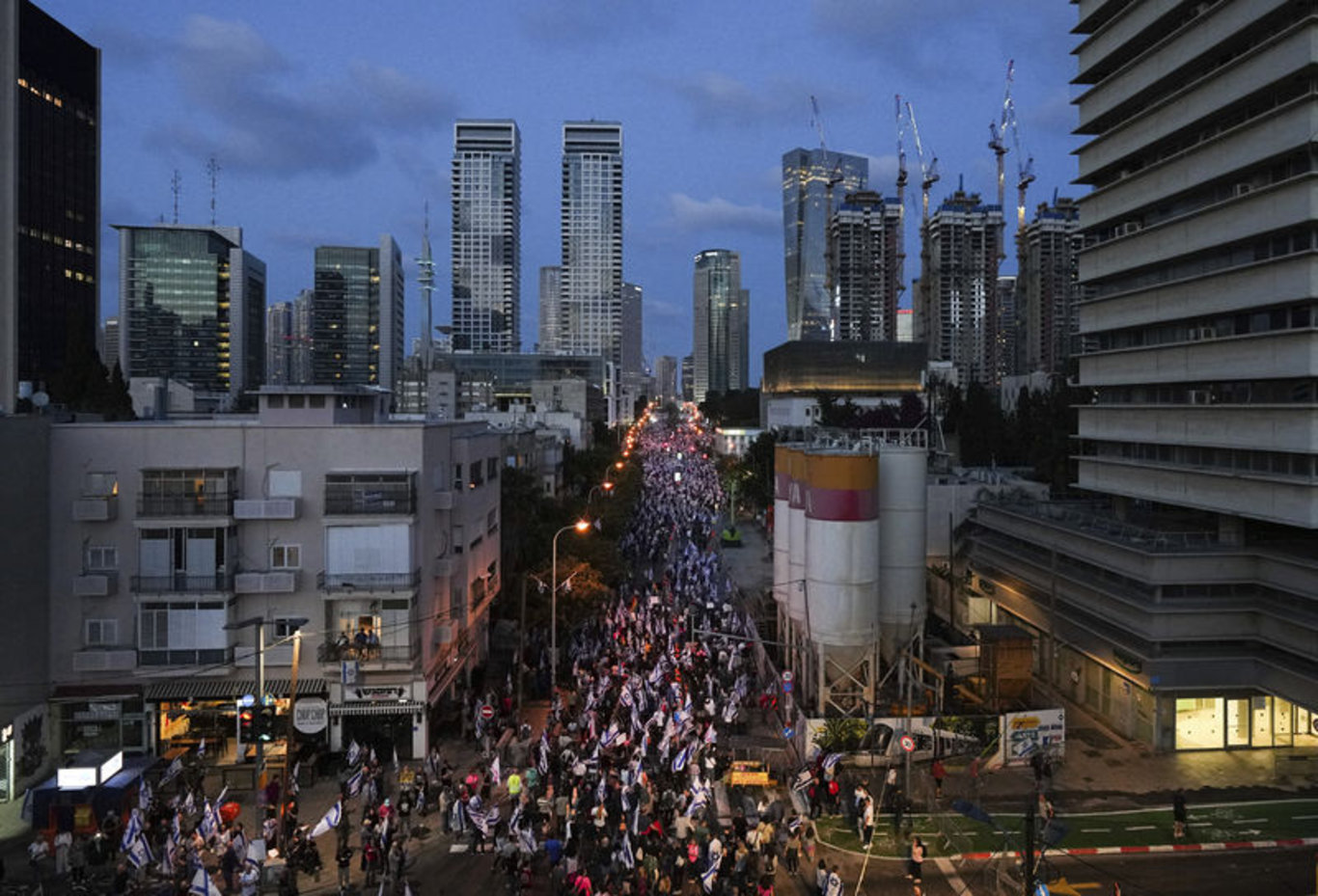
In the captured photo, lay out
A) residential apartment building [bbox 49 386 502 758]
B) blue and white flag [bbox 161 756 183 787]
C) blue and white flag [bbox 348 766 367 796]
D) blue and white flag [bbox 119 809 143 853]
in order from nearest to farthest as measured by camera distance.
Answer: blue and white flag [bbox 119 809 143 853], blue and white flag [bbox 348 766 367 796], blue and white flag [bbox 161 756 183 787], residential apartment building [bbox 49 386 502 758]

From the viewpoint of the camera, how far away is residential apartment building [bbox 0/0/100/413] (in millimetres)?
118438

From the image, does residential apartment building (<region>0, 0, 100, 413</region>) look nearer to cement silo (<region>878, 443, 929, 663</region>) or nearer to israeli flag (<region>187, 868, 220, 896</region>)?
cement silo (<region>878, 443, 929, 663</region>)

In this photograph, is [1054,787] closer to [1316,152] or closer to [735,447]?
[1316,152]

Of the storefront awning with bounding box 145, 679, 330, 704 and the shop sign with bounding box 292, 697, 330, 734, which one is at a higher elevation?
the storefront awning with bounding box 145, 679, 330, 704

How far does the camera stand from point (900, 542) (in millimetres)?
38031

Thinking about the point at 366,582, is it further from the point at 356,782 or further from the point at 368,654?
the point at 356,782

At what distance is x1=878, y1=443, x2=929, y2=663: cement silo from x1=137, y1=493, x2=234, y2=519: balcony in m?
25.4

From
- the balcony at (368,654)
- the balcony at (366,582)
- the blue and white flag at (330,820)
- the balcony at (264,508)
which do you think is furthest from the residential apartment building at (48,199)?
the blue and white flag at (330,820)

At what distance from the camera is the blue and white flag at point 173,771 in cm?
2636

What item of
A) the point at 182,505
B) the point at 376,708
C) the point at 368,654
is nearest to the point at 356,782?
the point at 376,708

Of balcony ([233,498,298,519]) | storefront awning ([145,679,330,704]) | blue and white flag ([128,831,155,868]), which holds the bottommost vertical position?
blue and white flag ([128,831,155,868])

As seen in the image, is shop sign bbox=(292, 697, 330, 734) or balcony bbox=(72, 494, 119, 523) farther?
balcony bbox=(72, 494, 119, 523)

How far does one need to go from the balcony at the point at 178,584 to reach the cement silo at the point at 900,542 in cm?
2545

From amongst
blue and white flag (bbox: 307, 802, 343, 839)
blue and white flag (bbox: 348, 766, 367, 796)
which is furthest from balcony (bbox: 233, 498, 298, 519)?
blue and white flag (bbox: 307, 802, 343, 839)
